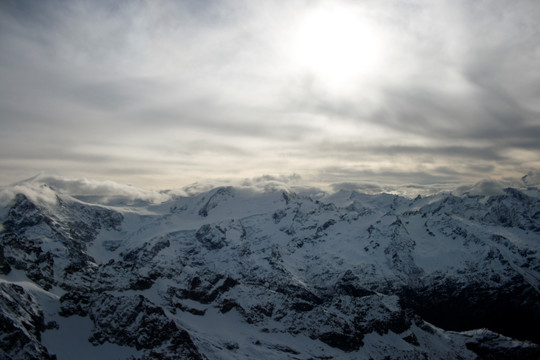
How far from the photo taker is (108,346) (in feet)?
509

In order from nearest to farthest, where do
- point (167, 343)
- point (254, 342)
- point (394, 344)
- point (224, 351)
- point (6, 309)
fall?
point (6, 309)
point (167, 343)
point (224, 351)
point (254, 342)
point (394, 344)

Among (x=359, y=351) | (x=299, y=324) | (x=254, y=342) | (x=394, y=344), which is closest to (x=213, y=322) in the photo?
(x=254, y=342)

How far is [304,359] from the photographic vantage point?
170 metres

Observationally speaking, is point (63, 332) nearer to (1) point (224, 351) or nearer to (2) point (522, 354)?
(1) point (224, 351)

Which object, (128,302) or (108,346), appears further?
(128,302)

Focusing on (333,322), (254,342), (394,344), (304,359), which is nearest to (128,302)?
(254,342)

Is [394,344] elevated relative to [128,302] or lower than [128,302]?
lower

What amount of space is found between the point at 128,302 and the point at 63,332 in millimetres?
25707

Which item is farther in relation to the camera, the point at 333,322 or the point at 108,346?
the point at 333,322

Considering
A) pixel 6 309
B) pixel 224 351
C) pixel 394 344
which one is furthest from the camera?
pixel 394 344

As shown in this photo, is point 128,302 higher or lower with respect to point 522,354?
higher

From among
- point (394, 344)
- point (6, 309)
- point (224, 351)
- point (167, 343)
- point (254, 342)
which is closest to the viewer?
point (6, 309)

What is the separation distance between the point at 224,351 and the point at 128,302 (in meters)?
44.6

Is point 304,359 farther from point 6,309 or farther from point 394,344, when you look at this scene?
point 6,309
